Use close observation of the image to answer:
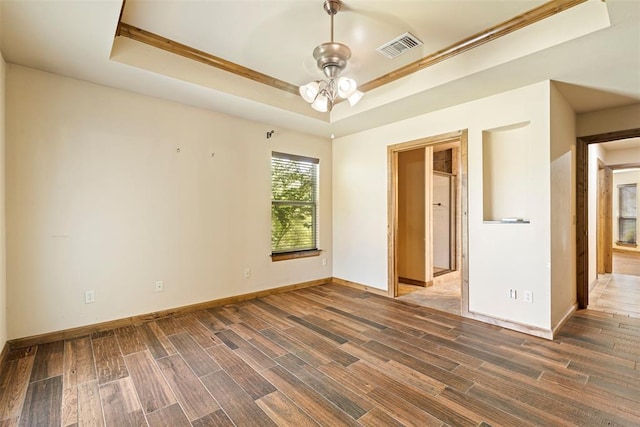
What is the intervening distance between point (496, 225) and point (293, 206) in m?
2.88

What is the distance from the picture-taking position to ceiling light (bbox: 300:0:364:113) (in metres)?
2.30

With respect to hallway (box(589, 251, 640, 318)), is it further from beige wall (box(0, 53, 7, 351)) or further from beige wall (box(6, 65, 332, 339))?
beige wall (box(0, 53, 7, 351))

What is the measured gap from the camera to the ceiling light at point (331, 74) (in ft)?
7.54

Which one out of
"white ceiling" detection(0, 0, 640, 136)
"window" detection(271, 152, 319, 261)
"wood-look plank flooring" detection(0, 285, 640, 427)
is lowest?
"wood-look plank flooring" detection(0, 285, 640, 427)

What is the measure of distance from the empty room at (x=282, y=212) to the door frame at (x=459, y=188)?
3 centimetres

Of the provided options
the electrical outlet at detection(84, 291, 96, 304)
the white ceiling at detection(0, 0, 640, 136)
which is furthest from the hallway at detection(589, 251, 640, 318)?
the electrical outlet at detection(84, 291, 96, 304)

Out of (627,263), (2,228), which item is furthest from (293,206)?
(627,263)

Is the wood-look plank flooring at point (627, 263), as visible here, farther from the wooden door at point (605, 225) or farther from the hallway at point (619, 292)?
the wooden door at point (605, 225)

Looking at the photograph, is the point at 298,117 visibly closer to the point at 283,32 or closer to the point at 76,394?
the point at 283,32

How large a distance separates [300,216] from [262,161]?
1135 mm

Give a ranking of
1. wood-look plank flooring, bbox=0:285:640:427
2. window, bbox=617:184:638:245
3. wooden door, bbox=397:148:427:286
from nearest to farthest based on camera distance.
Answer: wood-look plank flooring, bbox=0:285:640:427 < wooden door, bbox=397:148:427:286 < window, bbox=617:184:638:245

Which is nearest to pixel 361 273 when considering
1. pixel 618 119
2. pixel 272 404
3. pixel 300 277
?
pixel 300 277

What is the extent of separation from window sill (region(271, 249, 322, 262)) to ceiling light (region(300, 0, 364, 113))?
2564 mm

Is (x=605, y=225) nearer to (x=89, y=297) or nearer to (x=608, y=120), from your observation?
(x=608, y=120)
